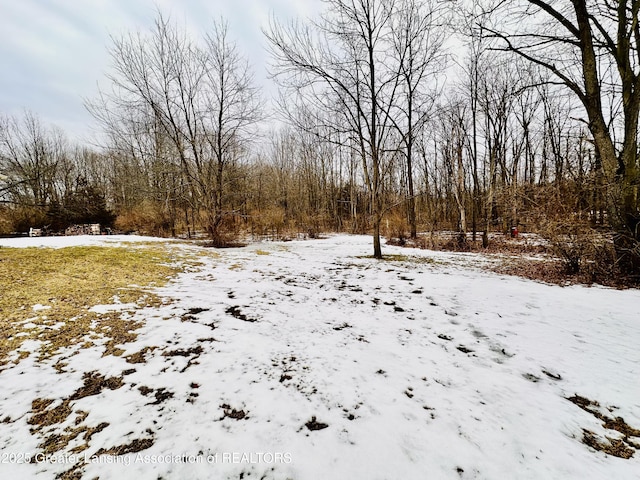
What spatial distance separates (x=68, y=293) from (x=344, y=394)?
4.45 metres

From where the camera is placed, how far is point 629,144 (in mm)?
5215

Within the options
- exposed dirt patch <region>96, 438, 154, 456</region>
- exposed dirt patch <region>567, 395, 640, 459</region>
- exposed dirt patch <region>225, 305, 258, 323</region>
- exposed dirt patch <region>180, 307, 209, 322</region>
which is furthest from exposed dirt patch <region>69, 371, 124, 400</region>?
exposed dirt patch <region>567, 395, 640, 459</region>

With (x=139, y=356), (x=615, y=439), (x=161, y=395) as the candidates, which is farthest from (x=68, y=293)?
(x=615, y=439)

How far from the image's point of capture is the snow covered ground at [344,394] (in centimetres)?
147

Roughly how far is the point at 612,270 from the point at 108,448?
8.15 meters

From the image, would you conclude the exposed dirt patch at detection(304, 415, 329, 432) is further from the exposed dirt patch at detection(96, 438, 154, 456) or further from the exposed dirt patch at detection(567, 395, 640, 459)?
the exposed dirt patch at detection(567, 395, 640, 459)

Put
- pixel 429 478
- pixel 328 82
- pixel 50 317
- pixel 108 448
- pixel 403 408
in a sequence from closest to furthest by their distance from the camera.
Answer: pixel 429 478 → pixel 108 448 → pixel 403 408 → pixel 50 317 → pixel 328 82

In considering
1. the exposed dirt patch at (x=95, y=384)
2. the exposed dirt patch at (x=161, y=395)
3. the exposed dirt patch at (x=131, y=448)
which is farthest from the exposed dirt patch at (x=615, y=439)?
the exposed dirt patch at (x=95, y=384)

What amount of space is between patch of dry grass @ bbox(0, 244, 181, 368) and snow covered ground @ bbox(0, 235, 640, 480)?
12.1 inches

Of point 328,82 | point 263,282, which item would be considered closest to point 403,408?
point 263,282

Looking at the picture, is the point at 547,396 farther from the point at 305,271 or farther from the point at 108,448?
the point at 305,271

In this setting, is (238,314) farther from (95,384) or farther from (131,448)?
(131,448)

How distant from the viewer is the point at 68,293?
3.83 m

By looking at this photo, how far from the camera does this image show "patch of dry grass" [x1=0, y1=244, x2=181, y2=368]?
2.73 meters
